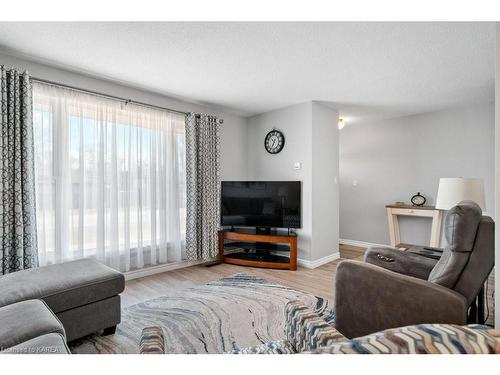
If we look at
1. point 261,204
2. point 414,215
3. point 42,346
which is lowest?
point 42,346

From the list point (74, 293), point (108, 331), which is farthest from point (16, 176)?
point (108, 331)

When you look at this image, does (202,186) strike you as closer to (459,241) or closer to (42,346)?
(42,346)

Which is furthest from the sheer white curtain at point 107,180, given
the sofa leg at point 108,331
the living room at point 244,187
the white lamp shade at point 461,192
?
the white lamp shade at point 461,192

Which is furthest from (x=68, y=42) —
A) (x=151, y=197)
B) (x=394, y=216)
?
(x=394, y=216)

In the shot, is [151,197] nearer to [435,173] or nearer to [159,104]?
[159,104]

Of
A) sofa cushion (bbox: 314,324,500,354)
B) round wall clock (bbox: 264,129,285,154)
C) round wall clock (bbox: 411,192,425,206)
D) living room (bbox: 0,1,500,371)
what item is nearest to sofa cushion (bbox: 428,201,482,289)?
living room (bbox: 0,1,500,371)

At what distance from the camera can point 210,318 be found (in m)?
2.24

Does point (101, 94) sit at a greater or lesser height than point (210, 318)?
greater

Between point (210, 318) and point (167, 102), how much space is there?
2.78m

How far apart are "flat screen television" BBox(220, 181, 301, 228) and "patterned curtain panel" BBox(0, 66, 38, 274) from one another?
2.28m

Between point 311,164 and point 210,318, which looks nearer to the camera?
point 210,318

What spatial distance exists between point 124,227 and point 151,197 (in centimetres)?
48

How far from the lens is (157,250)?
3.48 metres

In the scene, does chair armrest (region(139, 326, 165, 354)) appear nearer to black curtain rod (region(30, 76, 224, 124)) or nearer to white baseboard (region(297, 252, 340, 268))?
black curtain rod (region(30, 76, 224, 124))
